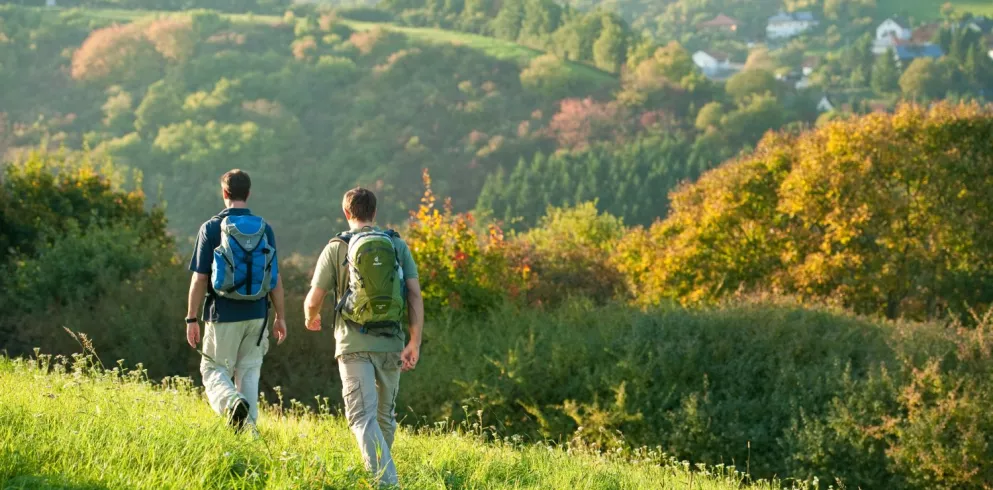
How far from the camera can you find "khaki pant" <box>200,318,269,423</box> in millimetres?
6199

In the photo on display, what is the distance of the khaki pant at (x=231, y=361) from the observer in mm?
6199

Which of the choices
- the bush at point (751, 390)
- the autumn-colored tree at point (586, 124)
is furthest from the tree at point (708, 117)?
the bush at point (751, 390)

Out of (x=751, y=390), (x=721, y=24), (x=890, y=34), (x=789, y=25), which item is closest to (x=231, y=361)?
(x=751, y=390)

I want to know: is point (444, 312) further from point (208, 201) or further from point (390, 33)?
point (390, 33)

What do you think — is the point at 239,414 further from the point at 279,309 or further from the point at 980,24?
the point at 980,24

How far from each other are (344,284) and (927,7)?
5348 inches

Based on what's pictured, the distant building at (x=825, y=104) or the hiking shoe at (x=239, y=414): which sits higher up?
the hiking shoe at (x=239, y=414)

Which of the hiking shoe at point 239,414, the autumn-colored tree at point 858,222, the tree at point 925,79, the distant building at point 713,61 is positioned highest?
the hiking shoe at point 239,414

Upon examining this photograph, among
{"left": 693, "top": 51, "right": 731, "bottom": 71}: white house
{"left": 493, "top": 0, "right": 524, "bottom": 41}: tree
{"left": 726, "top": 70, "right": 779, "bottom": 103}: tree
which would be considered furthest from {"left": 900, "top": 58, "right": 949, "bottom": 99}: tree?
{"left": 493, "top": 0, "right": 524, "bottom": 41}: tree

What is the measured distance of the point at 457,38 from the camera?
3927 inches

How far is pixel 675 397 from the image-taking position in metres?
12.1

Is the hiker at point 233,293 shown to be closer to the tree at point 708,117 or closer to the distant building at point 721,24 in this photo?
the tree at point 708,117

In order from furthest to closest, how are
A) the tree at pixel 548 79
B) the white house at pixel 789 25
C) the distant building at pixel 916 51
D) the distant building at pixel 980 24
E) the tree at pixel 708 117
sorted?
the white house at pixel 789 25
the distant building at pixel 980 24
the distant building at pixel 916 51
the tree at pixel 548 79
the tree at pixel 708 117

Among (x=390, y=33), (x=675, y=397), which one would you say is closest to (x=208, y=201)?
(x=390, y=33)
